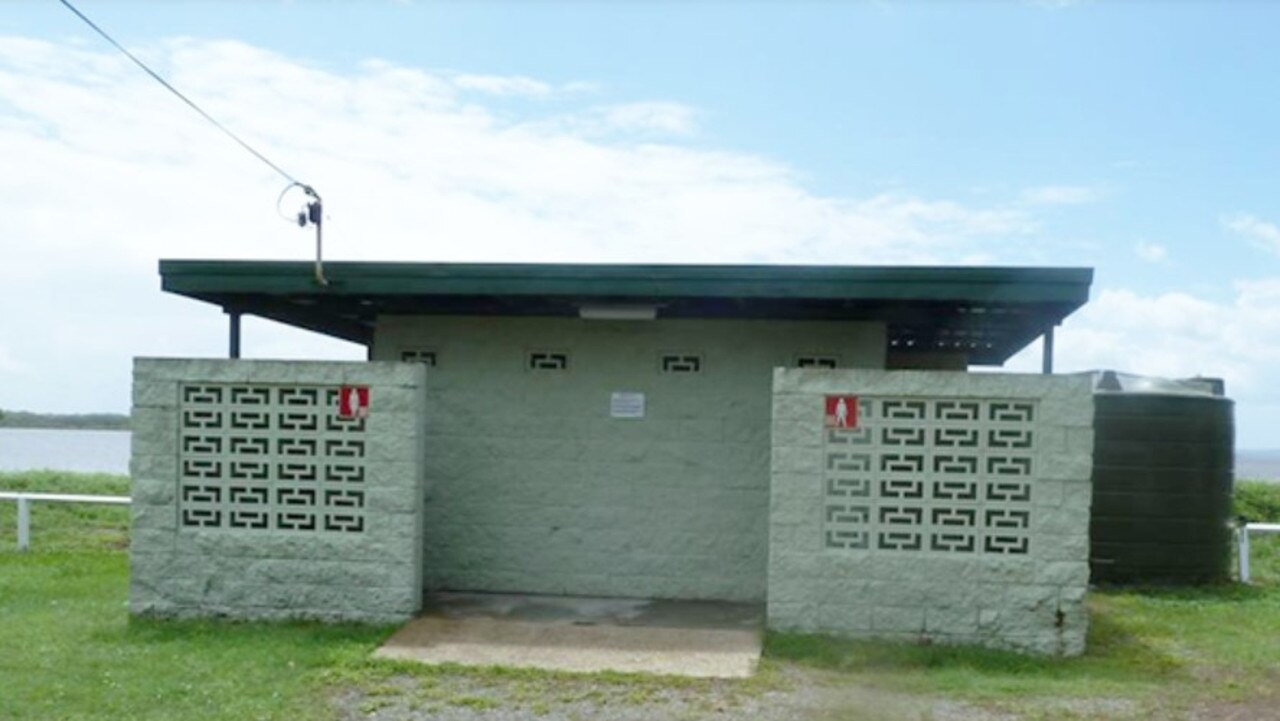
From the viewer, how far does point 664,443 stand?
9.07 m

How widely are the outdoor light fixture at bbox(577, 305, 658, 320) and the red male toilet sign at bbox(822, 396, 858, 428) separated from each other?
4.92 ft

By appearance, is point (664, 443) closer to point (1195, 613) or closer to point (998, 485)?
point (998, 485)

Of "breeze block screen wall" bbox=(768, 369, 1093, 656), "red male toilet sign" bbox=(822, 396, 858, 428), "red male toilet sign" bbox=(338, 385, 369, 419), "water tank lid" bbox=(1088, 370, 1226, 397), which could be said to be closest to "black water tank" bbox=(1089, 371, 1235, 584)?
"water tank lid" bbox=(1088, 370, 1226, 397)

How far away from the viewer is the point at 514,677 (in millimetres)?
6691

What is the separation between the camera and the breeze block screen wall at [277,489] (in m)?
7.75

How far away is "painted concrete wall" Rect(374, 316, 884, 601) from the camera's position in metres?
9.01

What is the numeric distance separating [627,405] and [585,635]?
2054mm

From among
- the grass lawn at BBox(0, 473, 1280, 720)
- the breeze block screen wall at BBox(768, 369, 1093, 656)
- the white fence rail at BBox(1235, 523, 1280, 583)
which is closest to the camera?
the grass lawn at BBox(0, 473, 1280, 720)

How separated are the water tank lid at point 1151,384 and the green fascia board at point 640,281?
3.85 m

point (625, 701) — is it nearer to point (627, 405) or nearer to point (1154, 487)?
point (627, 405)

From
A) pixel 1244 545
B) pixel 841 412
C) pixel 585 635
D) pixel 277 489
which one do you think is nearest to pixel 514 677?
pixel 585 635

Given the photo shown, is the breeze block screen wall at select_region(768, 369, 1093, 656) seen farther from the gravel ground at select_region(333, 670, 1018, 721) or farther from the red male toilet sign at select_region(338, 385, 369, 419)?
the red male toilet sign at select_region(338, 385, 369, 419)

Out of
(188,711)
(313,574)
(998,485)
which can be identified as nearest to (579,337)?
(313,574)

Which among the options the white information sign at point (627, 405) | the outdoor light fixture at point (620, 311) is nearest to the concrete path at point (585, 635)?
the white information sign at point (627, 405)
